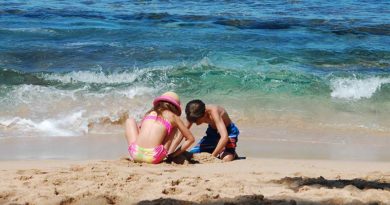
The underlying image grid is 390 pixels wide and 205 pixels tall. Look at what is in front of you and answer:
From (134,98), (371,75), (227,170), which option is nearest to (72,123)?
(134,98)

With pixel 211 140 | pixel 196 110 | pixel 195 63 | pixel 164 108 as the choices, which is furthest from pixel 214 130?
pixel 195 63

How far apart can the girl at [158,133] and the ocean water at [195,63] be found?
2.06 metres

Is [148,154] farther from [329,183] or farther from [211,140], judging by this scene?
[329,183]

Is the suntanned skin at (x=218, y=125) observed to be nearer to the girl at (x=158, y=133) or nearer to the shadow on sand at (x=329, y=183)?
the girl at (x=158, y=133)

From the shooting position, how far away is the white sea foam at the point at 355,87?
10.8 metres

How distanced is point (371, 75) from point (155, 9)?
10144mm

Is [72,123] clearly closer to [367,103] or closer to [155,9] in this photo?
[367,103]

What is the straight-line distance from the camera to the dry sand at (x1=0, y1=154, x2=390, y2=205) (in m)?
4.72

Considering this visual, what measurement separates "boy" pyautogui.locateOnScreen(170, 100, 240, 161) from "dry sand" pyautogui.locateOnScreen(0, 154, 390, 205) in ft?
0.98

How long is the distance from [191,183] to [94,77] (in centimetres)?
688

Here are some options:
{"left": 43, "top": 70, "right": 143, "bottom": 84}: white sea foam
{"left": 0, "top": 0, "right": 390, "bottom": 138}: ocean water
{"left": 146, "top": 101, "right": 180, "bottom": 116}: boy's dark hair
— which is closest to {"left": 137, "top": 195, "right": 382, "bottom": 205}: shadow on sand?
{"left": 146, "top": 101, "right": 180, "bottom": 116}: boy's dark hair

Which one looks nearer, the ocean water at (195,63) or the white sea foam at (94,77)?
the ocean water at (195,63)

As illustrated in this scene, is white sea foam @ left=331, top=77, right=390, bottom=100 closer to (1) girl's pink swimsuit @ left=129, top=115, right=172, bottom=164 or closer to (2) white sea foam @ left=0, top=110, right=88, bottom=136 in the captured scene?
(2) white sea foam @ left=0, top=110, right=88, bottom=136

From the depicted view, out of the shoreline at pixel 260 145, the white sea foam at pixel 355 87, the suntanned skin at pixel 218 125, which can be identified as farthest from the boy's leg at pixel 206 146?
the white sea foam at pixel 355 87
